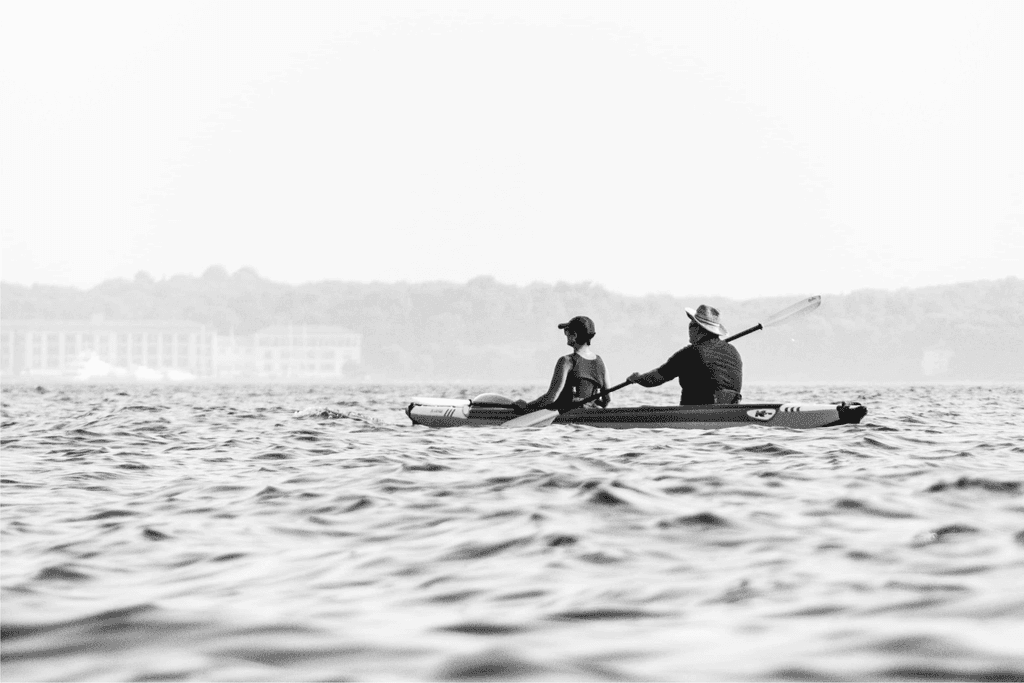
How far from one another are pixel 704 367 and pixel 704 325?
23.9 inches

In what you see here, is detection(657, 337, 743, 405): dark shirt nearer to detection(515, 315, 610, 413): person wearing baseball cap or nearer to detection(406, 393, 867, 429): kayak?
detection(406, 393, 867, 429): kayak

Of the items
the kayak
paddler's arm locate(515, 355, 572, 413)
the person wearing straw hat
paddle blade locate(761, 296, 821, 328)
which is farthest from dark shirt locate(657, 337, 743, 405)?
paddle blade locate(761, 296, 821, 328)

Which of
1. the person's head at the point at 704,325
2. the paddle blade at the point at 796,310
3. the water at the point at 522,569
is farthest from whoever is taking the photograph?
the paddle blade at the point at 796,310

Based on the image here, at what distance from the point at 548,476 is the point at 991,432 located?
31.0 ft

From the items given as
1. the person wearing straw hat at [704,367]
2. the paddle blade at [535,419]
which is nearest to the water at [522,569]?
the person wearing straw hat at [704,367]

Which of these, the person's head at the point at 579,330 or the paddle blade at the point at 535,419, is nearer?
the person's head at the point at 579,330

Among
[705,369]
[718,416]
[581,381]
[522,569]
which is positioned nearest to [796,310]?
[705,369]

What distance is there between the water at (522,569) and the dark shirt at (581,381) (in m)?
3.94

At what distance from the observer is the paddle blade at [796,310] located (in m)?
18.3

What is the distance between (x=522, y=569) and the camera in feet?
19.8

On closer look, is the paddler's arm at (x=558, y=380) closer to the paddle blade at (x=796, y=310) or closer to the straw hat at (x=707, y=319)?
the straw hat at (x=707, y=319)

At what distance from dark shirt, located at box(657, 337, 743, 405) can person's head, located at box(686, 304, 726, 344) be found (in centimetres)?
10

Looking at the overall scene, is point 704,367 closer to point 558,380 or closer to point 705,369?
point 705,369

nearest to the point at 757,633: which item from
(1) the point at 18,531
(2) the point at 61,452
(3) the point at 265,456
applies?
(1) the point at 18,531
